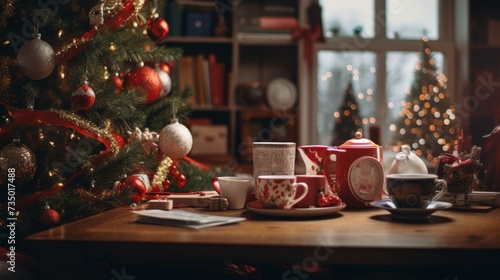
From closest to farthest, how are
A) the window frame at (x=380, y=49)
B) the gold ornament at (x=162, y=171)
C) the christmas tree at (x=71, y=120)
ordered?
the christmas tree at (x=71, y=120) < the gold ornament at (x=162, y=171) < the window frame at (x=380, y=49)

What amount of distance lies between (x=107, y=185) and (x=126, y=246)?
30.3 inches

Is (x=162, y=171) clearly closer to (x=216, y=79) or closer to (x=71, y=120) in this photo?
(x=71, y=120)

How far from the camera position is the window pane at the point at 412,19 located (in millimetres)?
4488

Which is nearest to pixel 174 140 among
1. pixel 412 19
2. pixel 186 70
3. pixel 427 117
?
pixel 186 70

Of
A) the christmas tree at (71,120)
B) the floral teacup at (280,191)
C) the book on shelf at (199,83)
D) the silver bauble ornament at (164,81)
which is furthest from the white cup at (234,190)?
the book on shelf at (199,83)

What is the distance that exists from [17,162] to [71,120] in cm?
18

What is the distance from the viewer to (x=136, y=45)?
190 centimetres

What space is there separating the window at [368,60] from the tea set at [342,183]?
9.70ft

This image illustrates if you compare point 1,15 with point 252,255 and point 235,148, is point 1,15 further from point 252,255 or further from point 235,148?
point 235,148

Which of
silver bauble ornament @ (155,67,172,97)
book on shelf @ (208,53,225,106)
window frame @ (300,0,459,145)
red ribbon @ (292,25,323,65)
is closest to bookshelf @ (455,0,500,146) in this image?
window frame @ (300,0,459,145)

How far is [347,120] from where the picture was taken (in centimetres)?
417

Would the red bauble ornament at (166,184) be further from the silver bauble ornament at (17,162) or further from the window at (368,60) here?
the window at (368,60)

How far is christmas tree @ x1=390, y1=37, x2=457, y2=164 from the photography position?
4121 millimetres

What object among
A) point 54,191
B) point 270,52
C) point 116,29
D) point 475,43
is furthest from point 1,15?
point 475,43
